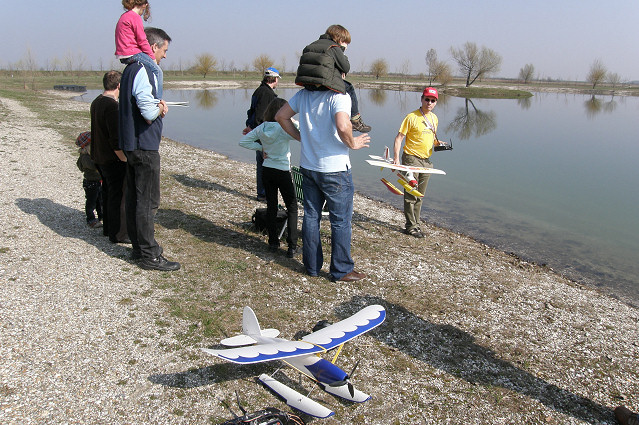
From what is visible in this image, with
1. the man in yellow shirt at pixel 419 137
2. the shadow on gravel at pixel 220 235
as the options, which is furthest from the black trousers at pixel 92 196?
the man in yellow shirt at pixel 419 137

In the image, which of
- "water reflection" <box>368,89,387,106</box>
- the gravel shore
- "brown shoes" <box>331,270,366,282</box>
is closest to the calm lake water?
the gravel shore

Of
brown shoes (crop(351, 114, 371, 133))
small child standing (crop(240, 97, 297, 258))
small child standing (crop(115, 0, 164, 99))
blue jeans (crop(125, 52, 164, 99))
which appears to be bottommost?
small child standing (crop(240, 97, 297, 258))

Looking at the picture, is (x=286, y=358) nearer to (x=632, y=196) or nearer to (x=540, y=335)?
(x=540, y=335)

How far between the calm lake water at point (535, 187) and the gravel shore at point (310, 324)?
223cm

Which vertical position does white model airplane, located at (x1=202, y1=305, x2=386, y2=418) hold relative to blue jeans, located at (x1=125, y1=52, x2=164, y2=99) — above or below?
below

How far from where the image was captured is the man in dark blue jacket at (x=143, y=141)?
4469 millimetres

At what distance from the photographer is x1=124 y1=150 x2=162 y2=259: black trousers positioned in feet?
15.4

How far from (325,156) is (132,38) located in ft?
7.74

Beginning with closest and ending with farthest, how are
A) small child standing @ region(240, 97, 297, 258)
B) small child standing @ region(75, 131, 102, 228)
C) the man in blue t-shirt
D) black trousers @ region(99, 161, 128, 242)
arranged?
the man in blue t-shirt, black trousers @ region(99, 161, 128, 242), small child standing @ region(240, 97, 297, 258), small child standing @ region(75, 131, 102, 228)

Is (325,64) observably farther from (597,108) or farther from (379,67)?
(379,67)

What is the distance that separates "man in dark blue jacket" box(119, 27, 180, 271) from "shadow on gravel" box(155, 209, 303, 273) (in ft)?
4.23

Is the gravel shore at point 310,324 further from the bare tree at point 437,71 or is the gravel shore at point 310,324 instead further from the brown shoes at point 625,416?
the bare tree at point 437,71

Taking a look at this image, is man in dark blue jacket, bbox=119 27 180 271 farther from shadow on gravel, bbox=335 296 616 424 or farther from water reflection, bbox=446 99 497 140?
water reflection, bbox=446 99 497 140

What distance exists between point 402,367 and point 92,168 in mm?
4977
